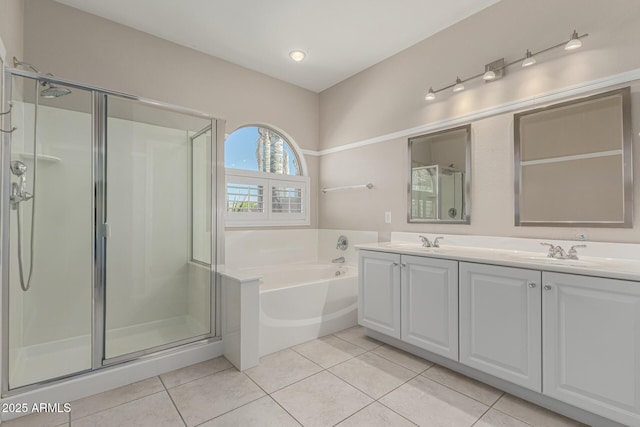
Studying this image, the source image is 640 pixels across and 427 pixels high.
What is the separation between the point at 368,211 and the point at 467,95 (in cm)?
147

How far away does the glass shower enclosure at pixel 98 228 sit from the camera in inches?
72.2

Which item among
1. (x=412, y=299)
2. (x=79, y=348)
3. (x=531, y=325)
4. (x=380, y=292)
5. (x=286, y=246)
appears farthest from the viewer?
(x=286, y=246)

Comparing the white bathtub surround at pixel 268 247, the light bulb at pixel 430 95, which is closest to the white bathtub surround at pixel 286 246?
the white bathtub surround at pixel 268 247

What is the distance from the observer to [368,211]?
11.1ft

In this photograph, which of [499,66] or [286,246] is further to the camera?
[286,246]

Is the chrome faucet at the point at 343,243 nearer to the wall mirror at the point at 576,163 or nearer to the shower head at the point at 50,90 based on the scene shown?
the wall mirror at the point at 576,163

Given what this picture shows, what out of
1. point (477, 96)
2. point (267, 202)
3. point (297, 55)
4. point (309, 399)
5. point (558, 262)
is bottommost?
point (309, 399)

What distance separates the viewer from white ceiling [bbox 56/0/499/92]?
94.0 inches

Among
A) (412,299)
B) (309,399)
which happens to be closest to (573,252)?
(412,299)

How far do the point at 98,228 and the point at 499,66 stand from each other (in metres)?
3.16

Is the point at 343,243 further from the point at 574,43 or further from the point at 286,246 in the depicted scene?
the point at 574,43

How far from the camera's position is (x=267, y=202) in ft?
11.6

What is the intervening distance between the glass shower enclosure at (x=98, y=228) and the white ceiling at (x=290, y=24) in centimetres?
86

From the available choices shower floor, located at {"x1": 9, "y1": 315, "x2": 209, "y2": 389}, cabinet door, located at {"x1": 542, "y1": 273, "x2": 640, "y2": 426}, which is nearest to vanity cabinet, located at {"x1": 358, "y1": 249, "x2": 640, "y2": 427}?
cabinet door, located at {"x1": 542, "y1": 273, "x2": 640, "y2": 426}
